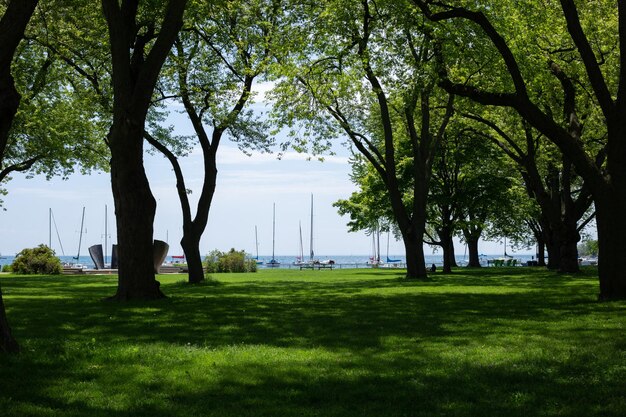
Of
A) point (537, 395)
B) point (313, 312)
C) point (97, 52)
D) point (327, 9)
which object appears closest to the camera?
point (537, 395)

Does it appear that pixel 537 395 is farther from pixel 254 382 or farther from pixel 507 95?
pixel 507 95

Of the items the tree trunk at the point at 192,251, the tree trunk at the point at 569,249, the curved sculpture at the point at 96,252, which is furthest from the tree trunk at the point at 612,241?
the curved sculpture at the point at 96,252

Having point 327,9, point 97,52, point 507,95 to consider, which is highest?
point 327,9

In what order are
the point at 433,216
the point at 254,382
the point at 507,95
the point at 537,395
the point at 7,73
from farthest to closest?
the point at 433,216 < the point at 507,95 < the point at 7,73 < the point at 254,382 < the point at 537,395

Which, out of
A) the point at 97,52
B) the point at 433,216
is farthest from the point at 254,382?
the point at 433,216

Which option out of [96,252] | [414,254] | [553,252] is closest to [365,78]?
[414,254]

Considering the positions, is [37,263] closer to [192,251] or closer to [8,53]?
[192,251]

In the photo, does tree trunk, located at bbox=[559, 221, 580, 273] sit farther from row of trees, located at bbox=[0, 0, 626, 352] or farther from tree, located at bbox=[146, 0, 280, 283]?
tree, located at bbox=[146, 0, 280, 283]

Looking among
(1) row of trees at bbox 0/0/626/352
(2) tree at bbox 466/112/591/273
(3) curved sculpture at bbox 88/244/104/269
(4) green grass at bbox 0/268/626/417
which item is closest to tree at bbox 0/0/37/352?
(4) green grass at bbox 0/268/626/417

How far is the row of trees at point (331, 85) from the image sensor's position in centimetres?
1731

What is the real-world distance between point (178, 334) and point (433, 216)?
1570 inches

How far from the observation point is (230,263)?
50.2 m

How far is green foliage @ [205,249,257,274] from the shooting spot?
1975 inches

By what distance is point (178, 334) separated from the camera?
1113 centimetres
